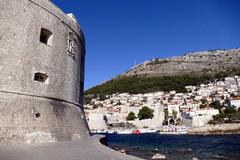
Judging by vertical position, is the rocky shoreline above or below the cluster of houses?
below

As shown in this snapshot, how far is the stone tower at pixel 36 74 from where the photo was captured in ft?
34.0

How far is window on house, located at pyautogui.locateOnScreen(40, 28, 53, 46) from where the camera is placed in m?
12.8

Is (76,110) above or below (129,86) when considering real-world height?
below

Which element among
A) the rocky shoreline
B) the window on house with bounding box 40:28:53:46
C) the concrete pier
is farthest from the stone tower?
the rocky shoreline

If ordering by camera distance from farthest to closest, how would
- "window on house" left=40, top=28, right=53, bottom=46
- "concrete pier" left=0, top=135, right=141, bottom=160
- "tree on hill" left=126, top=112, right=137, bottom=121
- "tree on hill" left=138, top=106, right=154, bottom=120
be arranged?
"tree on hill" left=126, top=112, right=137, bottom=121, "tree on hill" left=138, top=106, right=154, bottom=120, "window on house" left=40, top=28, right=53, bottom=46, "concrete pier" left=0, top=135, right=141, bottom=160

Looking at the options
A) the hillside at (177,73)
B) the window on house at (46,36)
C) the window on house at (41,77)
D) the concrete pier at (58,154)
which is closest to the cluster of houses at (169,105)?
the hillside at (177,73)

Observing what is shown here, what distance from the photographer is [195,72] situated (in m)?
127

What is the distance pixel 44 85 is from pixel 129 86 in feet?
366

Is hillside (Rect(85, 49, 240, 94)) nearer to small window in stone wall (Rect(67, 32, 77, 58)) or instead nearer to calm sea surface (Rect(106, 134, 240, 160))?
calm sea surface (Rect(106, 134, 240, 160))

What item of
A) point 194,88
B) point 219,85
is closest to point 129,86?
point 194,88

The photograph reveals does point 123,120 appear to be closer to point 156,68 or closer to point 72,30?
point 156,68

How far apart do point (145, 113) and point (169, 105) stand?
13.6m

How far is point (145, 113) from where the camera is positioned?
80938 mm

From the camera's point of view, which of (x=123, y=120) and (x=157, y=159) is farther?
(x=123, y=120)
